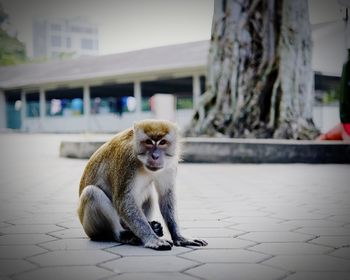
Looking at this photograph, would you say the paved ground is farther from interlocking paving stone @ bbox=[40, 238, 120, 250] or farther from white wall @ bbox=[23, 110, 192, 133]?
white wall @ bbox=[23, 110, 192, 133]

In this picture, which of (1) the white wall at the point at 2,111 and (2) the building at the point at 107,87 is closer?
(2) the building at the point at 107,87

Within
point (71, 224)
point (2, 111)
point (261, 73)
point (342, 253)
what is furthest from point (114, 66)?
point (342, 253)

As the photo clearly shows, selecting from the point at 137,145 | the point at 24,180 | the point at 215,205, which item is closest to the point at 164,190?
the point at 137,145

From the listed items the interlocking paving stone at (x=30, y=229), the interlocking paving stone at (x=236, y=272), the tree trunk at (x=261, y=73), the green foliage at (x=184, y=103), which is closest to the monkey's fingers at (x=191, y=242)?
the interlocking paving stone at (x=236, y=272)

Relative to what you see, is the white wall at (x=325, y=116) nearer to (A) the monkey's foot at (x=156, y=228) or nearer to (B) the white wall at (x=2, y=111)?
(A) the monkey's foot at (x=156, y=228)

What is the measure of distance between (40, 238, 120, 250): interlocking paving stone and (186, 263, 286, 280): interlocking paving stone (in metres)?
0.85

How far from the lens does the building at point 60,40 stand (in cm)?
6969

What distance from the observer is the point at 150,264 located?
9.64 feet

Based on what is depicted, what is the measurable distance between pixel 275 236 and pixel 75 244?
1446 mm

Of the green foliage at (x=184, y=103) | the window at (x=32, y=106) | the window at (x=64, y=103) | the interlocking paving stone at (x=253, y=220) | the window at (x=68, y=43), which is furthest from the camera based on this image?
the window at (x=68, y=43)

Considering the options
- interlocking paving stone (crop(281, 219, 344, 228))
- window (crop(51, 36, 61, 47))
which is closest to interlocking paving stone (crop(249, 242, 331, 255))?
interlocking paving stone (crop(281, 219, 344, 228))

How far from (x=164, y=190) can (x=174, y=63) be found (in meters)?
20.7

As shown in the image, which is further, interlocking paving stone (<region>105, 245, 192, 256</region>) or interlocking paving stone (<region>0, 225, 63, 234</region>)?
interlocking paving stone (<region>0, 225, 63, 234</region>)

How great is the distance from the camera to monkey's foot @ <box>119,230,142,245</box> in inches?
136
